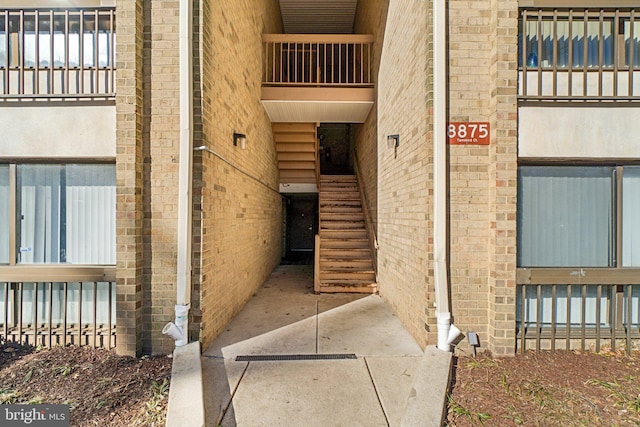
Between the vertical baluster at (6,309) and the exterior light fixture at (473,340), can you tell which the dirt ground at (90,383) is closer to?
the vertical baluster at (6,309)

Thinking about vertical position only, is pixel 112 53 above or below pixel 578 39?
below

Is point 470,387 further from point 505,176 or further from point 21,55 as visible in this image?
point 21,55

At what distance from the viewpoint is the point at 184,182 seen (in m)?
2.81

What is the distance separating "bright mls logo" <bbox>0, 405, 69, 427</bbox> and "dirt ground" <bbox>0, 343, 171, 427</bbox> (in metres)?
0.05

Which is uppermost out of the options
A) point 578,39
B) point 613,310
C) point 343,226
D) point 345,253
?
point 578,39

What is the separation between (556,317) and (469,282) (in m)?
1.06

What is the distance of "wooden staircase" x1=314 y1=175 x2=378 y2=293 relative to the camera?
533 centimetres

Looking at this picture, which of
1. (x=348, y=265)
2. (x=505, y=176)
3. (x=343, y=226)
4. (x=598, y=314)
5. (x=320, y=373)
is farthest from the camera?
(x=343, y=226)

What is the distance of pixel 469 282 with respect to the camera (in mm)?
2879

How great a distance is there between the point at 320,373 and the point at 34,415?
2.22 m

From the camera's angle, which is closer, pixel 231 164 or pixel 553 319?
pixel 553 319

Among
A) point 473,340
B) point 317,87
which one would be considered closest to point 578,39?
point 473,340

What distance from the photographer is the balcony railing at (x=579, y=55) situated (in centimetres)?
294

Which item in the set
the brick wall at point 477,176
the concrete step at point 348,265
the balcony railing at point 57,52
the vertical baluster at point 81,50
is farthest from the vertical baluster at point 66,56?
the concrete step at point 348,265
